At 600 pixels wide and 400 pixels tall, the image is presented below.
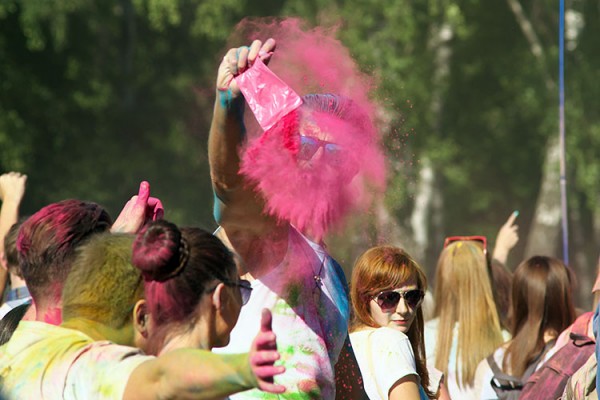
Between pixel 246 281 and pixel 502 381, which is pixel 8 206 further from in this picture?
pixel 246 281

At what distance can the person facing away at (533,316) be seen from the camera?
536 cm

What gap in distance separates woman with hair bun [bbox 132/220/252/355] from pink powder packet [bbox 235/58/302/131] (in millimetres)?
359

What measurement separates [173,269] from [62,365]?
35cm

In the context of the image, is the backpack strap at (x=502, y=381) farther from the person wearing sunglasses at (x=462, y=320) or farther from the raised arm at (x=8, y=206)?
the raised arm at (x=8, y=206)

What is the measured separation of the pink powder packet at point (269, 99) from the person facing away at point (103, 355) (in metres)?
0.46

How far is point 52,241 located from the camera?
316 centimetres

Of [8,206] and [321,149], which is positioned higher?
[321,149]

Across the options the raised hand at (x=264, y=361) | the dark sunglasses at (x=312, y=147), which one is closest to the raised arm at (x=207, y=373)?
the raised hand at (x=264, y=361)

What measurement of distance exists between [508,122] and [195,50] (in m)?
6.30

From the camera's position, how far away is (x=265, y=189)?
9.98 feet

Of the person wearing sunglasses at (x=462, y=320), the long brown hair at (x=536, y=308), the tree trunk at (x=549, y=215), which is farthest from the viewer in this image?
the tree trunk at (x=549, y=215)

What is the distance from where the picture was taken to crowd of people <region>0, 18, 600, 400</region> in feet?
8.79

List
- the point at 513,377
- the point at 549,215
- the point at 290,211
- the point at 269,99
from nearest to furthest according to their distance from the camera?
the point at 269,99, the point at 290,211, the point at 513,377, the point at 549,215

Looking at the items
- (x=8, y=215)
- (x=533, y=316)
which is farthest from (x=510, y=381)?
(x=8, y=215)
